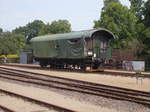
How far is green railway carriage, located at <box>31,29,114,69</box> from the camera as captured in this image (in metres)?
28.2

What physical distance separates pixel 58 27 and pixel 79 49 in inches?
2452

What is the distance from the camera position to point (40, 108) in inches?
412

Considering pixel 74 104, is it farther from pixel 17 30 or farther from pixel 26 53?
pixel 17 30

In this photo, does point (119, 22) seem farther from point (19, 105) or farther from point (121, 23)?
point (19, 105)

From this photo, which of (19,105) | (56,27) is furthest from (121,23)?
(19,105)

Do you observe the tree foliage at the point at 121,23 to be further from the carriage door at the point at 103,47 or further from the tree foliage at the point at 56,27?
the tree foliage at the point at 56,27

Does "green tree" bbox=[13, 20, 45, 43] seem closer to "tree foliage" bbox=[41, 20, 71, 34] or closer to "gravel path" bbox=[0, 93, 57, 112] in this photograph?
"tree foliage" bbox=[41, 20, 71, 34]

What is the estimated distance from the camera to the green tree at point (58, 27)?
8839 centimetres

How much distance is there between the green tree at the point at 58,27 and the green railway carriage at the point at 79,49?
54628 millimetres

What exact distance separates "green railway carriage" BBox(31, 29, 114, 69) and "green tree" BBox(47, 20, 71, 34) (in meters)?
54.6

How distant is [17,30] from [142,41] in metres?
119

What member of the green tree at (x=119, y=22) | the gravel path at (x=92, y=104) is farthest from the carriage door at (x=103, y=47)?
the green tree at (x=119, y=22)

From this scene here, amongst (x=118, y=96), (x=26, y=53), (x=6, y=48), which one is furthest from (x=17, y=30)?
(x=118, y=96)

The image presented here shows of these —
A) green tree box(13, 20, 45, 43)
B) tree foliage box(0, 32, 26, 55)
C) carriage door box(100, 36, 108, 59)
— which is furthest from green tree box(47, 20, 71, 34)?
carriage door box(100, 36, 108, 59)
